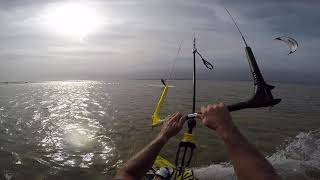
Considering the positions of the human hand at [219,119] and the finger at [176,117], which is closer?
the human hand at [219,119]

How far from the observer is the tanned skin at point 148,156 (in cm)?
466

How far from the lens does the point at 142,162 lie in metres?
4.68

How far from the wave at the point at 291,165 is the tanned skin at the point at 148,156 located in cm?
1065

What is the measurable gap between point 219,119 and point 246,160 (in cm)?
50

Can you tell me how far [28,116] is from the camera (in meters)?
33.5

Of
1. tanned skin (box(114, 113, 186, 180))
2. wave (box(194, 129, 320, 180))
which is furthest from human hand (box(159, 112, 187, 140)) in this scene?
wave (box(194, 129, 320, 180))

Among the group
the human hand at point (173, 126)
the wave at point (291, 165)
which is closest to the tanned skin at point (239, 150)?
the human hand at point (173, 126)

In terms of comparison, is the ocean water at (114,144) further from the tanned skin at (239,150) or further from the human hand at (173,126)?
the tanned skin at (239,150)

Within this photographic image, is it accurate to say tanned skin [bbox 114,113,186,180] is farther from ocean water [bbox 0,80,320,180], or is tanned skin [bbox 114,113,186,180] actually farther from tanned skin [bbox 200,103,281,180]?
ocean water [bbox 0,80,320,180]

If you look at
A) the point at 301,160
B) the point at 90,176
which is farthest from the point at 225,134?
the point at 301,160

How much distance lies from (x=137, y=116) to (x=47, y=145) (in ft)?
37.6

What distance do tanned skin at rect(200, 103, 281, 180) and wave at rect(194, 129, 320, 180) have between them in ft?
38.4

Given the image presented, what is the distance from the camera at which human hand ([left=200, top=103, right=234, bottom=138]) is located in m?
3.50

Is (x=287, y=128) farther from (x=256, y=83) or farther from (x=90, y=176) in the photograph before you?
(x=256, y=83)
